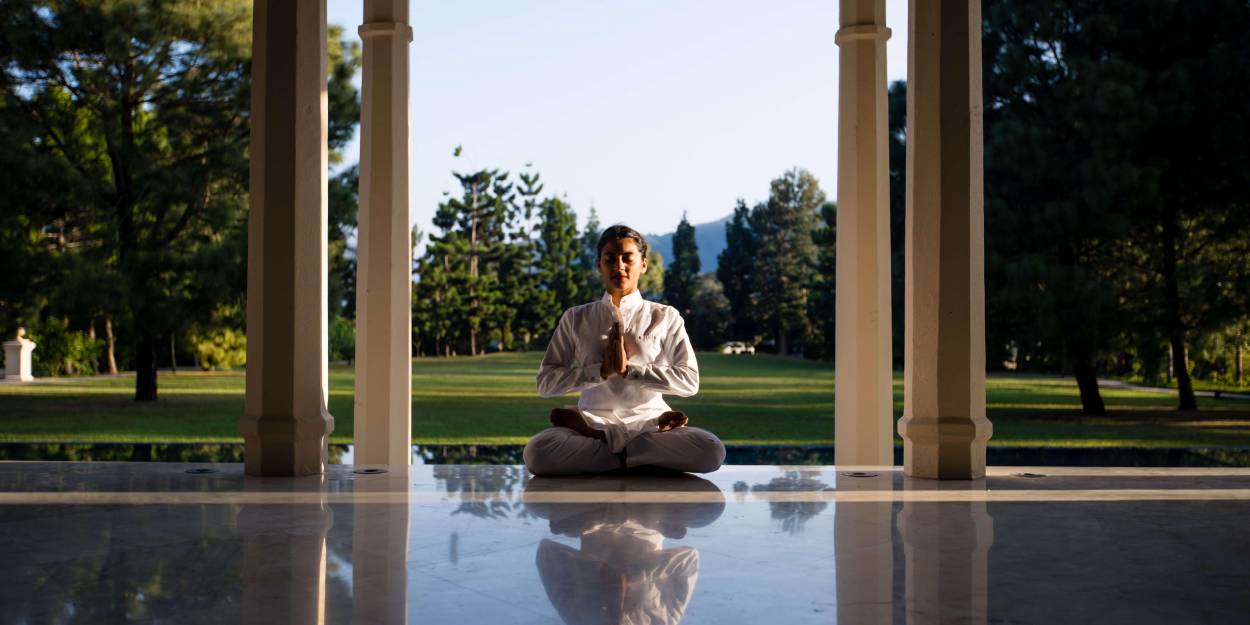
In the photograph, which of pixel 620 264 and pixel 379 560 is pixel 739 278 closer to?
pixel 620 264

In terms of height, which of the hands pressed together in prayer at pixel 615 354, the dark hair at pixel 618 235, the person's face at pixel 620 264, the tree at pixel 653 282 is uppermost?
the tree at pixel 653 282

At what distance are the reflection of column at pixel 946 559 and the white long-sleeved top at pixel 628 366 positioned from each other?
56.5 inches

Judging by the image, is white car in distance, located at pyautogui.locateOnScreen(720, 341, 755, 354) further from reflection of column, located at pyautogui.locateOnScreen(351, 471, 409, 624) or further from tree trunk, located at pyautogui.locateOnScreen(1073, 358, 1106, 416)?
reflection of column, located at pyautogui.locateOnScreen(351, 471, 409, 624)

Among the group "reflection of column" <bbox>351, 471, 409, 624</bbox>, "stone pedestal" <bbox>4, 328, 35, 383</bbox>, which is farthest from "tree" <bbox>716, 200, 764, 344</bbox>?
"reflection of column" <bbox>351, 471, 409, 624</bbox>

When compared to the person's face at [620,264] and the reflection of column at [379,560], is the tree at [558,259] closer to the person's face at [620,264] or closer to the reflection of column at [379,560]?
the person's face at [620,264]

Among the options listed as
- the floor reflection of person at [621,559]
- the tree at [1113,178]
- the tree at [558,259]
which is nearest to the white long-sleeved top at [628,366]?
the floor reflection of person at [621,559]

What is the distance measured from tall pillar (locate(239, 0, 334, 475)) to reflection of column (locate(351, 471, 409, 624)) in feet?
2.16

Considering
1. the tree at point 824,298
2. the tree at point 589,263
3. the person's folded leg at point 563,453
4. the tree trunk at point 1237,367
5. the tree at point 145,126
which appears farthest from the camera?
the tree at point 589,263

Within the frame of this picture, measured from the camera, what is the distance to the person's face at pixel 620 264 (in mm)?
5238

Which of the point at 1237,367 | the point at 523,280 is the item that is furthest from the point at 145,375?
the point at 1237,367

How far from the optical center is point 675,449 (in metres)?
5.14

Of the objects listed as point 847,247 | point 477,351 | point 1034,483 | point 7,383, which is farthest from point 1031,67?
point 7,383

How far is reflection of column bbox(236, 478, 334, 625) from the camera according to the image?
2500mm

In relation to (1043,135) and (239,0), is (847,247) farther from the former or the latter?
(239,0)
